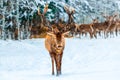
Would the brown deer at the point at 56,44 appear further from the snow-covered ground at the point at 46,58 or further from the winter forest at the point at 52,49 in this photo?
the snow-covered ground at the point at 46,58

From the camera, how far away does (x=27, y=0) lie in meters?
28.6

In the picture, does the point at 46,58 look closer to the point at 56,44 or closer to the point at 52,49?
the point at 52,49

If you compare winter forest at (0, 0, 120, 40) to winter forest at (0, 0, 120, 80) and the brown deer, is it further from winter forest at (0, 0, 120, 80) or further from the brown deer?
the brown deer

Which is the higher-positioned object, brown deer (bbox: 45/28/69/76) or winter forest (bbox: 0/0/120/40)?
brown deer (bbox: 45/28/69/76)

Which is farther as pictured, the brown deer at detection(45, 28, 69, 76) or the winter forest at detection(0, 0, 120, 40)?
the winter forest at detection(0, 0, 120, 40)

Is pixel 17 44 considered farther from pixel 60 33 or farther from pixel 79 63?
pixel 60 33

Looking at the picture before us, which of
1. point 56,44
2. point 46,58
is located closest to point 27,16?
point 46,58

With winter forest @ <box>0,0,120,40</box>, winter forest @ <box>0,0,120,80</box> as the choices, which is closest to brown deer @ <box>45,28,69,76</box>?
winter forest @ <box>0,0,120,80</box>

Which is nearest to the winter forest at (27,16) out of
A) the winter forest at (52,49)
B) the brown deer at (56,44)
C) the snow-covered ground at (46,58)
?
the winter forest at (52,49)

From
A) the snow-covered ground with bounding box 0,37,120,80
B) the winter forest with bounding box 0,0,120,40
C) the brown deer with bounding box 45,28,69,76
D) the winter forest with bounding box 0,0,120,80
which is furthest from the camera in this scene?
the winter forest with bounding box 0,0,120,40

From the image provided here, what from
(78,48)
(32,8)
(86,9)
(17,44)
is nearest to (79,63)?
(78,48)

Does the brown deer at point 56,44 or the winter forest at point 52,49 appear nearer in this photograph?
the brown deer at point 56,44

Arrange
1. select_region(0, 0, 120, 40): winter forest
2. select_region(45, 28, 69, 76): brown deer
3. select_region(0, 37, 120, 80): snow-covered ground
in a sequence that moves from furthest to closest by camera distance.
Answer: select_region(0, 0, 120, 40): winter forest, select_region(0, 37, 120, 80): snow-covered ground, select_region(45, 28, 69, 76): brown deer

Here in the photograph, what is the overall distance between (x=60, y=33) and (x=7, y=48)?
10505mm
